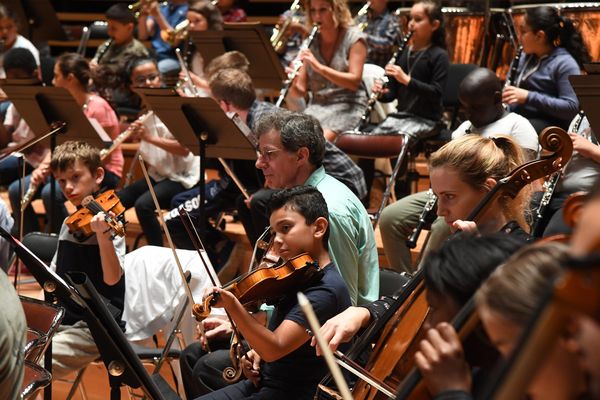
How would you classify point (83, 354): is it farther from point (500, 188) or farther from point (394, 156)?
point (394, 156)

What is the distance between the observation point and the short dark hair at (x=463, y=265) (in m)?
1.50

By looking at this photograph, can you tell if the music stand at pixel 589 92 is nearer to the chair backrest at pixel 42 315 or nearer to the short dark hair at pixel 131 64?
the chair backrest at pixel 42 315

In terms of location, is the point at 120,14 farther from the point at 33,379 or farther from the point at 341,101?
the point at 33,379

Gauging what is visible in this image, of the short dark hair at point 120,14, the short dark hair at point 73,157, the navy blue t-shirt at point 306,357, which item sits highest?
the navy blue t-shirt at point 306,357

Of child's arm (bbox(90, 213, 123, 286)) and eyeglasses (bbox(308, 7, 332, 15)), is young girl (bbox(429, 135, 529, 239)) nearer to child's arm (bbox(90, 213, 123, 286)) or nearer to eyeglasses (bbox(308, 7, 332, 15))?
child's arm (bbox(90, 213, 123, 286))

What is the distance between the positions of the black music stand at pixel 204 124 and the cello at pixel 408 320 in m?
1.87

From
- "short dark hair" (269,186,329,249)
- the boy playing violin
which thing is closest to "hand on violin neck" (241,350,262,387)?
the boy playing violin

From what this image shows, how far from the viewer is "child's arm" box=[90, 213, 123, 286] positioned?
3.20 m

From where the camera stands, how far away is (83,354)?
319cm

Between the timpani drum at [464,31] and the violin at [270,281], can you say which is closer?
the violin at [270,281]

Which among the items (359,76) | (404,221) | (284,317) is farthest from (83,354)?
(359,76)

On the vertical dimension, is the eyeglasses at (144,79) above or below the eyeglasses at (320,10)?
below

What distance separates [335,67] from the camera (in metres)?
5.14

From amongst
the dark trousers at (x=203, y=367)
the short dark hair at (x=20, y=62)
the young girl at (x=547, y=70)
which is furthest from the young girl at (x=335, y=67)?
the dark trousers at (x=203, y=367)
